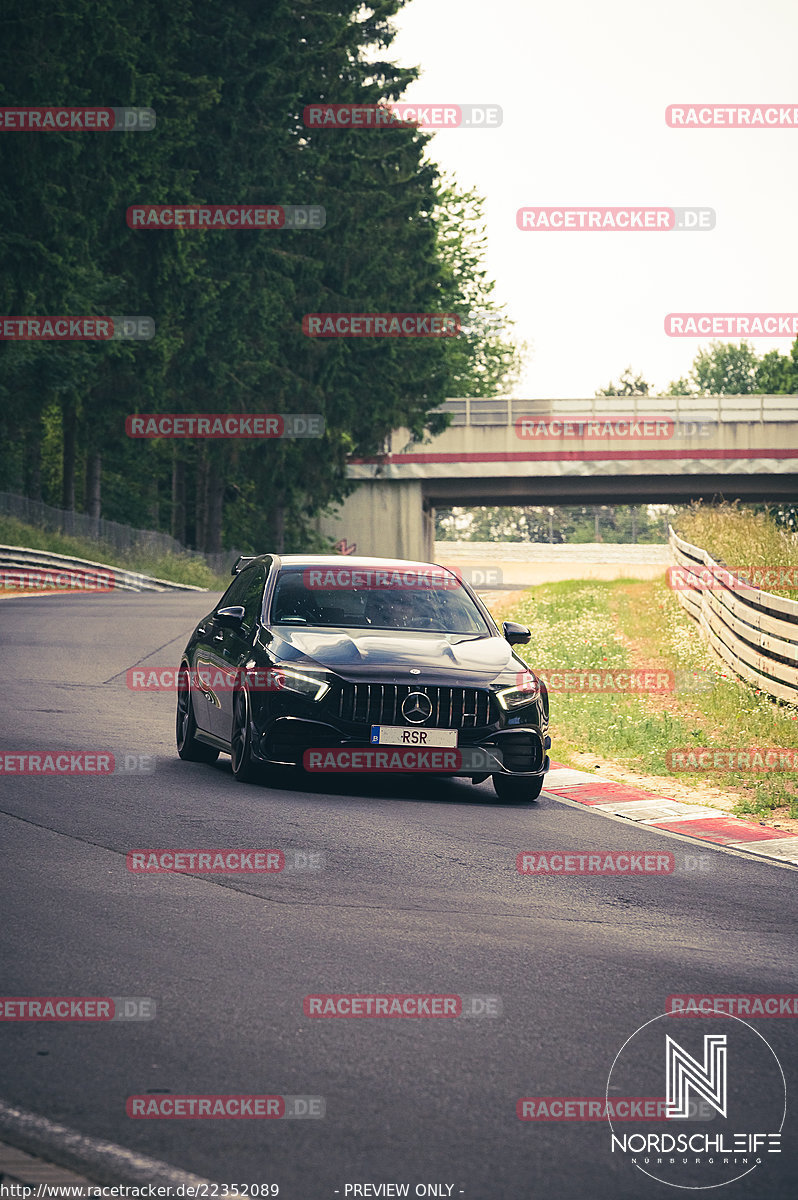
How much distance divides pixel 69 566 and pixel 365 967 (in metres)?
36.0

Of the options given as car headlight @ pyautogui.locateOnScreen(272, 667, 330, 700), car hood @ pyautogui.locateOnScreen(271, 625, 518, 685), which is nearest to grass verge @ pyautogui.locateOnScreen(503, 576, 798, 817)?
car hood @ pyautogui.locateOnScreen(271, 625, 518, 685)

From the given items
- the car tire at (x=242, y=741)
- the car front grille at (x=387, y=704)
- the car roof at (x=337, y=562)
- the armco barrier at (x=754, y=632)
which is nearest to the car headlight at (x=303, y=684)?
the car front grille at (x=387, y=704)

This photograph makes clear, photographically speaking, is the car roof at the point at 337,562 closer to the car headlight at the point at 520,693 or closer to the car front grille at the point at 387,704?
the car headlight at the point at 520,693

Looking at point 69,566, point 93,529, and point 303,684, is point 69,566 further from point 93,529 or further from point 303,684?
point 303,684

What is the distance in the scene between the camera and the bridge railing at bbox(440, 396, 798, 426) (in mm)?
58000

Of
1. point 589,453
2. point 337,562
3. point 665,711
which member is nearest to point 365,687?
point 337,562

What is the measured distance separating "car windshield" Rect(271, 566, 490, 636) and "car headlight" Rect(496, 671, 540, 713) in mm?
900

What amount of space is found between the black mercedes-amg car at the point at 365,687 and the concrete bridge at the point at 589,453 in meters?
47.5

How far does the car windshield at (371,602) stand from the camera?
11.3 m

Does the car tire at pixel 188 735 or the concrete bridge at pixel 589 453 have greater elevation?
the concrete bridge at pixel 589 453

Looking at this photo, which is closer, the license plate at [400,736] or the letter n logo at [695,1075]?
the letter n logo at [695,1075]

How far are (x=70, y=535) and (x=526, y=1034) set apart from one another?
4278 centimetres

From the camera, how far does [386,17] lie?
56469 millimetres

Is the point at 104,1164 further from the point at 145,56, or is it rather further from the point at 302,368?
the point at 302,368
